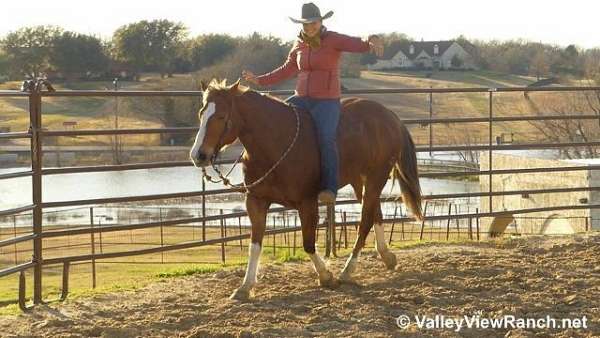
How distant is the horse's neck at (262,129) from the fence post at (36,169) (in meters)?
1.51

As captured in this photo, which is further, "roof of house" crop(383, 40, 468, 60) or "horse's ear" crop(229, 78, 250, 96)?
"roof of house" crop(383, 40, 468, 60)

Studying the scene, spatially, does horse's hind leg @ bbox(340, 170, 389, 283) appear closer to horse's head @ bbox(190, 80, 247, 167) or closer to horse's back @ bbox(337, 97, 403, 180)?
horse's back @ bbox(337, 97, 403, 180)

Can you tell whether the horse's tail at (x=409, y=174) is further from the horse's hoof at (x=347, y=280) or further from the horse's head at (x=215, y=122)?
the horse's head at (x=215, y=122)

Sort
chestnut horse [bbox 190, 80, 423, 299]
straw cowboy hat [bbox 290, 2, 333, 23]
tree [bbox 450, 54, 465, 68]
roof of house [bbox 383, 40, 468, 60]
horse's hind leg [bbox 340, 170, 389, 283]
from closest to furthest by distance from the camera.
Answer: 1. chestnut horse [bbox 190, 80, 423, 299]
2. straw cowboy hat [bbox 290, 2, 333, 23]
3. horse's hind leg [bbox 340, 170, 389, 283]
4. tree [bbox 450, 54, 465, 68]
5. roof of house [bbox 383, 40, 468, 60]

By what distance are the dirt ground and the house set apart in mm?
45357

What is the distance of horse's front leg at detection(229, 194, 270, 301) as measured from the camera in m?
5.85

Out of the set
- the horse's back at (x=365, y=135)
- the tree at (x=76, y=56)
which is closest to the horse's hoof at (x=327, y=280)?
the horse's back at (x=365, y=135)

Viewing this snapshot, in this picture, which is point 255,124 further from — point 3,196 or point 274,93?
point 3,196

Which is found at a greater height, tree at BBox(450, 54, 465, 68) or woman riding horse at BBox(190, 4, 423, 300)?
tree at BBox(450, 54, 465, 68)

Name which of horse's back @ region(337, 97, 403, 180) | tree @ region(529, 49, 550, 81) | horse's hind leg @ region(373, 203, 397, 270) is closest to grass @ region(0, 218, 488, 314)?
horse's hind leg @ region(373, 203, 397, 270)

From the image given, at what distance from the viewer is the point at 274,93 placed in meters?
7.70

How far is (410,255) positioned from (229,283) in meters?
1.91

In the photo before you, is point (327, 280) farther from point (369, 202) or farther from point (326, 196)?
point (369, 202)

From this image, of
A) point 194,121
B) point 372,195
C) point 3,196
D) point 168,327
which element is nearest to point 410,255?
point 372,195
